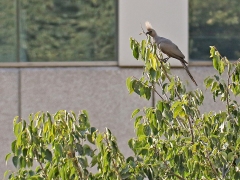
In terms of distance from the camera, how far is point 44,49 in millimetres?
8484

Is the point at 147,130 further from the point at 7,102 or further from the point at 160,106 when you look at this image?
the point at 7,102

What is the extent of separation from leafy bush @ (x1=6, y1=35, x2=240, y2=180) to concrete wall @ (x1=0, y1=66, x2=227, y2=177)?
3946mm

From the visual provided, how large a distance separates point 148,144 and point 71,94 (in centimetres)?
422

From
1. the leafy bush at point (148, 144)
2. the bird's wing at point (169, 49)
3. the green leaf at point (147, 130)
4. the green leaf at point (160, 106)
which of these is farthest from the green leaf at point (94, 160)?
the bird's wing at point (169, 49)

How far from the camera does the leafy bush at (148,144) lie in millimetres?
4016

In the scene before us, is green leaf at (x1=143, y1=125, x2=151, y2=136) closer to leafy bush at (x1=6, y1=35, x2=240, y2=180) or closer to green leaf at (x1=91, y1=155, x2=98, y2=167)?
leafy bush at (x1=6, y1=35, x2=240, y2=180)

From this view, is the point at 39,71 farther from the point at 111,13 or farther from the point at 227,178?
the point at 227,178

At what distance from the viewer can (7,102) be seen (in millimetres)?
8328

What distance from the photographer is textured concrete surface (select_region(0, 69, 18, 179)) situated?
8320mm

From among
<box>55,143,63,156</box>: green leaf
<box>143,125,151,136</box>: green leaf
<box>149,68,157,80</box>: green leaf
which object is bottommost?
<box>55,143,63,156</box>: green leaf

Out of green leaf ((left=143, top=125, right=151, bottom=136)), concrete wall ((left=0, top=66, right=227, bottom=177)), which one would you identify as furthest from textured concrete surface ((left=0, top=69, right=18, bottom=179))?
green leaf ((left=143, top=125, right=151, bottom=136))

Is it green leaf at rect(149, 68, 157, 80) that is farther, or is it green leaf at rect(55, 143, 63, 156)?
green leaf at rect(149, 68, 157, 80)

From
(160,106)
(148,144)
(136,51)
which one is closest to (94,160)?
(148,144)

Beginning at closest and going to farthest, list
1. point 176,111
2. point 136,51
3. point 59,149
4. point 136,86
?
point 59,149, point 176,111, point 136,86, point 136,51
